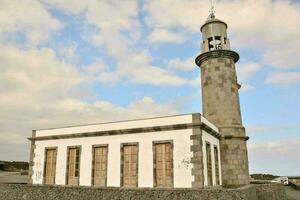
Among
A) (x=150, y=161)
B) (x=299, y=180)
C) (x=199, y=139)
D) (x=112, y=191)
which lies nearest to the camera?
(x=112, y=191)

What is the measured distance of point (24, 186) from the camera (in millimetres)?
16469

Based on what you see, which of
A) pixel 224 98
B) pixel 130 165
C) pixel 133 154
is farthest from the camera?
pixel 224 98

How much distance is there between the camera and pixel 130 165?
17.9 metres

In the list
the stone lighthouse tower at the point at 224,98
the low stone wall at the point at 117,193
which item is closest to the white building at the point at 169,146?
the stone lighthouse tower at the point at 224,98

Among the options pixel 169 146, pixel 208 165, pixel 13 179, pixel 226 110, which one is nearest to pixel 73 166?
pixel 169 146

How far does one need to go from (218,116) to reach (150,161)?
20.8ft

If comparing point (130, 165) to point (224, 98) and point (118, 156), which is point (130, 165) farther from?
point (224, 98)

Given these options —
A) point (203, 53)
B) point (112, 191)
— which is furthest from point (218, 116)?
point (112, 191)

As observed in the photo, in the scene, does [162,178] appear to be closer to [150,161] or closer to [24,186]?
[150,161]

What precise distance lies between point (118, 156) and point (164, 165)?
3.15m

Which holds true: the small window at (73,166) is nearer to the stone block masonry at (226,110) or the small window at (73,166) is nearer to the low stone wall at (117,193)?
the low stone wall at (117,193)

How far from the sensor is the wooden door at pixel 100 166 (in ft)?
61.1

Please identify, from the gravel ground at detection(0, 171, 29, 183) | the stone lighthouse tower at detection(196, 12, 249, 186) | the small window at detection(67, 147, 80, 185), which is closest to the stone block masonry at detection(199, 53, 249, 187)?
the stone lighthouse tower at detection(196, 12, 249, 186)

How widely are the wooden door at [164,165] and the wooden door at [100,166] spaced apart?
144 inches
